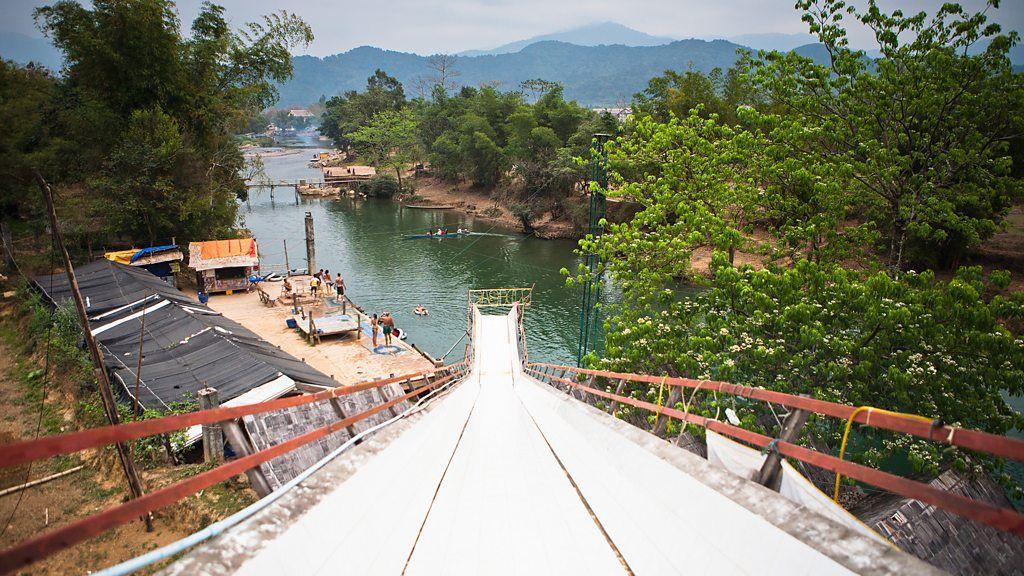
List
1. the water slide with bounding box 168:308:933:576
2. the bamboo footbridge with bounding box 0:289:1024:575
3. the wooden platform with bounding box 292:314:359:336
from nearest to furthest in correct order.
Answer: the bamboo footbridge with bounding box 0:289:1024:575 → the water slide with bounding box 168:308:933:576 → the wooden platform with bounding box 292:314:359:336

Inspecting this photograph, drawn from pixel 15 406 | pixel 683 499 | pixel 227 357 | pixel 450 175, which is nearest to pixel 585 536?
pixel 683 499

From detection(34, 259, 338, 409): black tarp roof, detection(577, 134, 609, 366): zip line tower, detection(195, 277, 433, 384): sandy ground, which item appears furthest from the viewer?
detection(195, 277, 433, 384): sandy ground

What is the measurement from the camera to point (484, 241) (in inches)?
1542

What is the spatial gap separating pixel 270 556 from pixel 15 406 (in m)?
14.3

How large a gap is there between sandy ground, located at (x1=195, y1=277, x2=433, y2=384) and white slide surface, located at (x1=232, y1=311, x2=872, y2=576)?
12.9 m

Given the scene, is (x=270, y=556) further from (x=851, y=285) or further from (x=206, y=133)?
(x=206, y=133)

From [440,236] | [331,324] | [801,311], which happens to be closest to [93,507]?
[801,311]

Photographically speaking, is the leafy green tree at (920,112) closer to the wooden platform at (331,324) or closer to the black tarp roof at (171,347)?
the black tarp roof at (171,347)

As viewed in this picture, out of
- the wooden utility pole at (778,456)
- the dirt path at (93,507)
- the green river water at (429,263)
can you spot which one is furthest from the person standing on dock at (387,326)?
the wooden utility pole at (778,456)

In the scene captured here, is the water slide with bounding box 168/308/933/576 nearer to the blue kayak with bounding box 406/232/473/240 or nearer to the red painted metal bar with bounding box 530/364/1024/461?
the red painted metal bar with bounding box 530/364/1024/461

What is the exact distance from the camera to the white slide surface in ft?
6.80

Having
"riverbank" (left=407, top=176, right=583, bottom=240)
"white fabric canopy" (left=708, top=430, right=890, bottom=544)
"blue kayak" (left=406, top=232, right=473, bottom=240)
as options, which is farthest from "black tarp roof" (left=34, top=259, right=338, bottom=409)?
"riverbank" (left=407, top=176, right=583, bottom=240)

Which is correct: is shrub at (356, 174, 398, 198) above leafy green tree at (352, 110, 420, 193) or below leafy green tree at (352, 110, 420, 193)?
below

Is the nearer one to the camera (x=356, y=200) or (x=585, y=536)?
(x=585, y=536)
